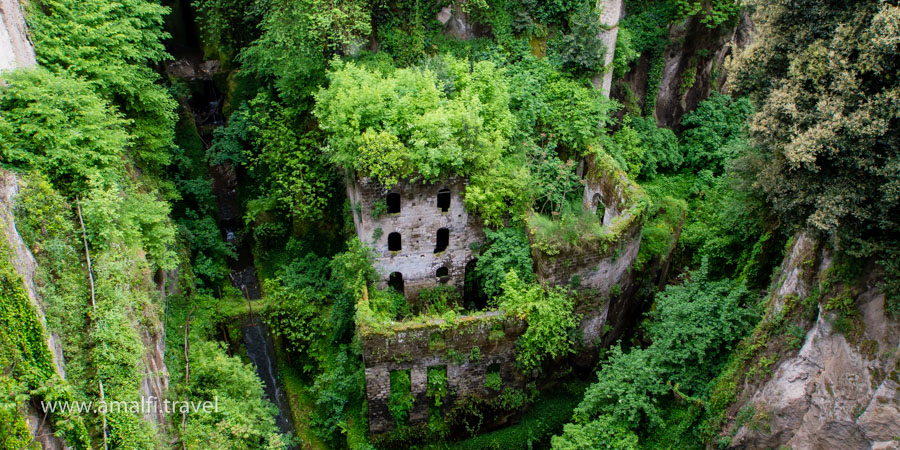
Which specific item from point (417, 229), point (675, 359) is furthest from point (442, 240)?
point (675, 359)

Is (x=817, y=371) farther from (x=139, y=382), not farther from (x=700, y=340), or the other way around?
(x=139, y=382)

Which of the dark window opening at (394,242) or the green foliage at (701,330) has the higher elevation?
the dark window opening at (394,242)

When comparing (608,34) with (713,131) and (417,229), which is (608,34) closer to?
(713,131)

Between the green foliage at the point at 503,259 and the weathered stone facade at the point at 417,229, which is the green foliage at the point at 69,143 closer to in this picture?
the weathered stone facade at the point at 417,229

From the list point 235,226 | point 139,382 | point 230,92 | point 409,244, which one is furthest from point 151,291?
point 230,92

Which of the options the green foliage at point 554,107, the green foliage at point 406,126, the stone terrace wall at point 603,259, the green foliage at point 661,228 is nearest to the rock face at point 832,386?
the stone terrace wall at point 603,259

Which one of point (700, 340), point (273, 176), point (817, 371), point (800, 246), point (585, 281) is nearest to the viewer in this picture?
point (817, 371)
